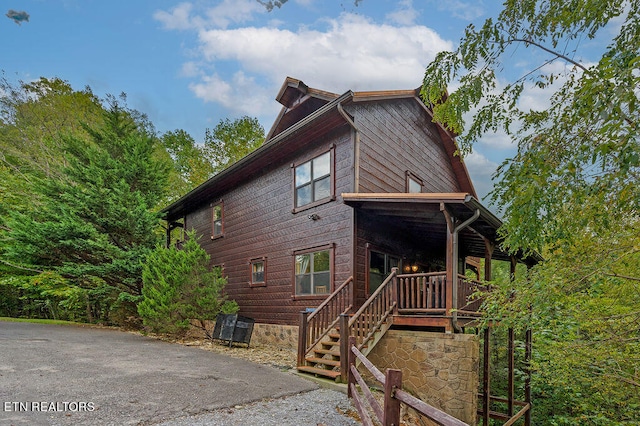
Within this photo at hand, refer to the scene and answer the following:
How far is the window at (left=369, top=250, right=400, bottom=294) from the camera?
9.14 metres

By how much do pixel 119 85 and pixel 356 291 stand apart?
21.1 metres

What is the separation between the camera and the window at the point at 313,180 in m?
9.64

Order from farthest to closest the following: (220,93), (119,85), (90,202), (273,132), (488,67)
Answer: (220,93) < (119,85) < (90,202) < (273,132) < (488,67)

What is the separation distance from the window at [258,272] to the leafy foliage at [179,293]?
3.50 ft

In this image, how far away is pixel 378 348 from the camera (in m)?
7.57

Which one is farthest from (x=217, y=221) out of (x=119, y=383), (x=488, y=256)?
(x=488, y=256)

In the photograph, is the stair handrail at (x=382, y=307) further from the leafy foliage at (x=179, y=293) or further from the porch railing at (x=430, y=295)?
the leafy foliage at (x=179, y=293)

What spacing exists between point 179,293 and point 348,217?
5.33 metres

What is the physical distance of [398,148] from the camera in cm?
1090

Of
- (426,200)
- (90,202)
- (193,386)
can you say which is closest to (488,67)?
(426,200)

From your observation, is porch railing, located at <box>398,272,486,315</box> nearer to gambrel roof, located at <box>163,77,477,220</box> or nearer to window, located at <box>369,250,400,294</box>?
window, located at <box>369,250,400,294</box>

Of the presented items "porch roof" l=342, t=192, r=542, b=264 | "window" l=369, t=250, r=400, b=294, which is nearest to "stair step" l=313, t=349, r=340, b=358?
"window" l=369, t=250, r=400, b=294

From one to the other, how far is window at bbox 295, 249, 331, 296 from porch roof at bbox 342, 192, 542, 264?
5.81 feet

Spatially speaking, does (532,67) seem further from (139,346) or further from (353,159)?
(139,346)
